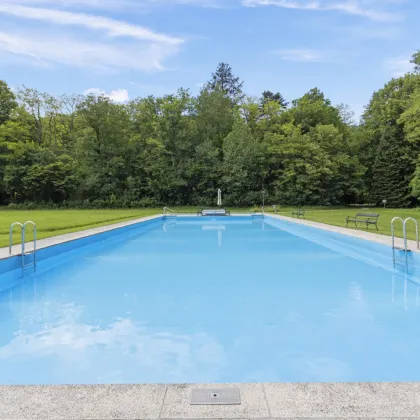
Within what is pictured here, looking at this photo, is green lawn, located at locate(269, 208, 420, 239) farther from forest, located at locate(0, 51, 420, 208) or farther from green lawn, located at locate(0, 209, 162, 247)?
green lawn, located at locate(0, 209, 162, 247)

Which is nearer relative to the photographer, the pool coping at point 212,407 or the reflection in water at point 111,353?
the pool coping at point 212,407

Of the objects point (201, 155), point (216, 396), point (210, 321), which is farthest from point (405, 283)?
point (201, 155)

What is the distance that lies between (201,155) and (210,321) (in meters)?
24.5

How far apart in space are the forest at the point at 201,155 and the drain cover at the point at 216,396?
989 inches

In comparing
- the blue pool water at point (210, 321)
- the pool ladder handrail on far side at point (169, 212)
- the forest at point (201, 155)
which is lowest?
the blue pool water at point (210, 321)

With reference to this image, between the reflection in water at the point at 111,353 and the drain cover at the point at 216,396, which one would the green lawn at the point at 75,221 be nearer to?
the reflection in water at the point at 111,353

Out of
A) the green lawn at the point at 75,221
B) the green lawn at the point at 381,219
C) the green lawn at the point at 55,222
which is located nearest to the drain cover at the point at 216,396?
the green lawn at the point at 55,222

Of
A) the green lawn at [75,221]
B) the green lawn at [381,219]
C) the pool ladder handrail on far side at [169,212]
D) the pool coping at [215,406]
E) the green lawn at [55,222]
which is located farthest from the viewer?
the pool ladder handrail on far side at [169,212]

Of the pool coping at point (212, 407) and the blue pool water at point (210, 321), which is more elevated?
the pool coping at point (212, 407)

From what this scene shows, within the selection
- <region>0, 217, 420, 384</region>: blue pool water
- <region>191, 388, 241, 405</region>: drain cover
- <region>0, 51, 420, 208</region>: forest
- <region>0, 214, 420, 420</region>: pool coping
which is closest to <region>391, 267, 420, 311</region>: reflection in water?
<region>0, 217, 420, 384</region>: blue pool water

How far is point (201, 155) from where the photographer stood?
2802cm

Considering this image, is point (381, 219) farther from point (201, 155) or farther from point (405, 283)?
point (201, 155)

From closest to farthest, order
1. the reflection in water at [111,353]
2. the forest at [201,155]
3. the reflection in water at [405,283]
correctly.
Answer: the reflection in water at [111,353]
the reflection in water at [405,283]
the forest at [201,155]

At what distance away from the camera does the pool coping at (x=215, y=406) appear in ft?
5.62
